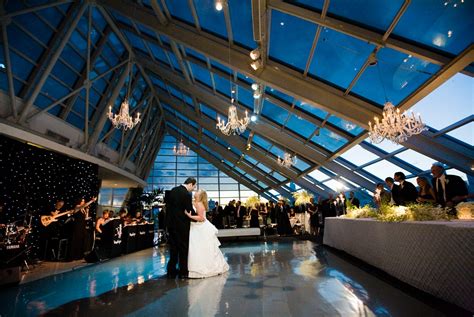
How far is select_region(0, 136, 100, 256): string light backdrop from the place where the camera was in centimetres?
626

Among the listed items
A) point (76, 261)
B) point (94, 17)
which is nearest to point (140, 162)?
point (94, 17)

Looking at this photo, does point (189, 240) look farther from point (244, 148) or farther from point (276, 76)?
point (244, 148)

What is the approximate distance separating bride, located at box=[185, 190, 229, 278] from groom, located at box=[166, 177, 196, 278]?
0.26ft

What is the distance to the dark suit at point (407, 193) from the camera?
13.2ft

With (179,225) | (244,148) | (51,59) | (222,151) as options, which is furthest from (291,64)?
(222,151)

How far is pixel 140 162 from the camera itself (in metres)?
Answer: 15.7

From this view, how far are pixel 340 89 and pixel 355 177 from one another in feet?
18.4

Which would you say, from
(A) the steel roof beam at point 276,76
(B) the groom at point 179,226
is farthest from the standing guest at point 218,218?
(B) the groom at point 179,226

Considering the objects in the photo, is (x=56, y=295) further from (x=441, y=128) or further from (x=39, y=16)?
(x=441, y=128)

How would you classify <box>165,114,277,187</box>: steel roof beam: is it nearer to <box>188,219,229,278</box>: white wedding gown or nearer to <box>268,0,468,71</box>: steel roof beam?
<box>268,0,468,71</box>: steel roof beam

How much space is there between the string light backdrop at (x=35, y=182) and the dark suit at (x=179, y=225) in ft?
13.6

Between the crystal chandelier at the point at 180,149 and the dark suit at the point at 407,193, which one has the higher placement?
the crystal chandelier at the point at 180,149

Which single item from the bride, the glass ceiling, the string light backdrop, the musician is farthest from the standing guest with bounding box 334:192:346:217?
the string light backdrop

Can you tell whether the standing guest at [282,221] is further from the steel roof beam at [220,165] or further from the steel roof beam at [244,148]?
the steel roof beam at [220,165]
